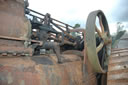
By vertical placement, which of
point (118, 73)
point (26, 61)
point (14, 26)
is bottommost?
point (118, 73)

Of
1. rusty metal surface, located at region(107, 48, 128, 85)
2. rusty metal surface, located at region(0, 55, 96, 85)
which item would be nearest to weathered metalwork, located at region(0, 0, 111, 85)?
rusty metal surface, located at region(0, 55, 96, 85)

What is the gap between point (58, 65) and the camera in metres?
1.49

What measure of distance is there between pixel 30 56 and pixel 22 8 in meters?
0.75

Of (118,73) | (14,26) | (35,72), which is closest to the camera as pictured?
(35,72)

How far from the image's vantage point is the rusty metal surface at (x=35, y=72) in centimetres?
97

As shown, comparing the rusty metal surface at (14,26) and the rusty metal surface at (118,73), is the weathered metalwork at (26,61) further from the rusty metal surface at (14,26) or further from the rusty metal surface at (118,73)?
the rusty metal surface at (118,73)

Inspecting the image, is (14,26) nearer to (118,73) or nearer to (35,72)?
(35,72)

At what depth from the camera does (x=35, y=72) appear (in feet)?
3.79

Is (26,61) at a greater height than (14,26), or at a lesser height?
lesser

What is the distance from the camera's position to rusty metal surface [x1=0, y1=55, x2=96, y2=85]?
3.19 ft

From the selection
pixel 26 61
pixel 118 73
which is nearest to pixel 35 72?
pixel 26 61

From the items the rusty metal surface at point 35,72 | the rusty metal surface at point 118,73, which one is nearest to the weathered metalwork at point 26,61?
the rusty metal surface at point 35,72

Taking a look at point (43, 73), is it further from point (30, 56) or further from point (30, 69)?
point (30, 56)

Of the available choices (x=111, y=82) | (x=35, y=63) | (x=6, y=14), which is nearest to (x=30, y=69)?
(x=35, y=63)
